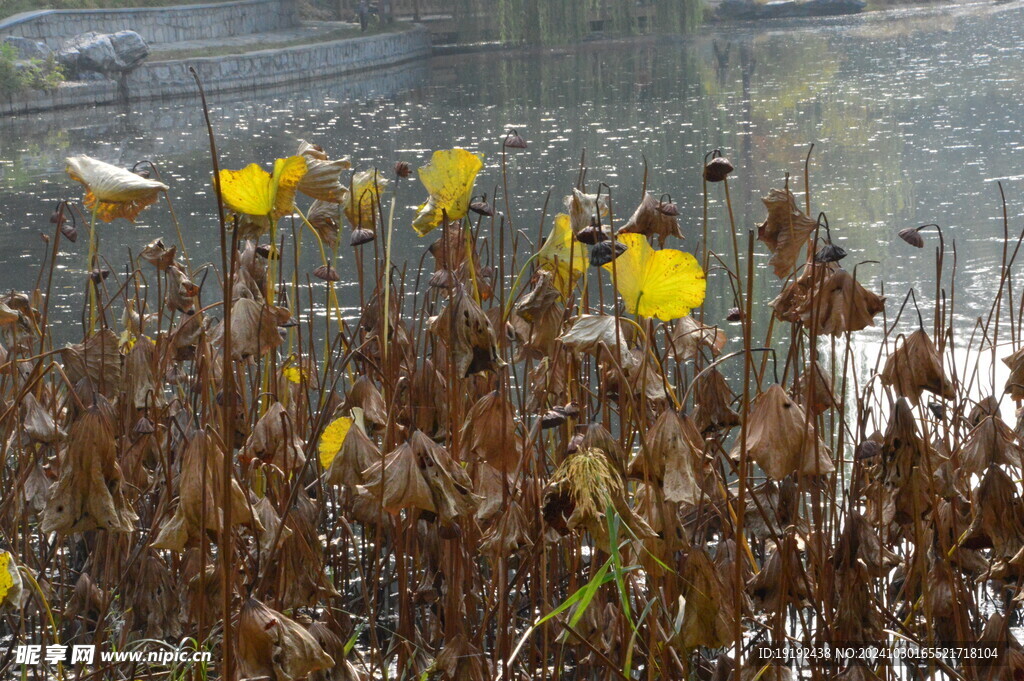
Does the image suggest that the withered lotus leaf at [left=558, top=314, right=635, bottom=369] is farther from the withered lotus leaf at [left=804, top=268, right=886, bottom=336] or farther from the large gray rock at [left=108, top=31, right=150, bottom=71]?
the large gray rock at [left=108, top=31, right=150, bottom=71]

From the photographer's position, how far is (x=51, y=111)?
973 centimetres

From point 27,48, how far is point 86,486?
1059cm

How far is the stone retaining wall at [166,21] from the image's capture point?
11.0m

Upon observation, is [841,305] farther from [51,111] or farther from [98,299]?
[51,111]

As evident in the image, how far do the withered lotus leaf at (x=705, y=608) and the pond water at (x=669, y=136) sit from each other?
2.05 feet

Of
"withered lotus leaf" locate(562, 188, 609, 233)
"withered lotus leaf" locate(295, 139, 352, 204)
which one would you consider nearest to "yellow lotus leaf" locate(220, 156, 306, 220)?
"withered lotus leaf" locate(295, 139, 352, 204)

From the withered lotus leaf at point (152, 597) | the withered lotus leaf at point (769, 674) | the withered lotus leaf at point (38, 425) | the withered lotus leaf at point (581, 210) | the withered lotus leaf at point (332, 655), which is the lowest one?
the withered lotus leaf at point (769, 674)

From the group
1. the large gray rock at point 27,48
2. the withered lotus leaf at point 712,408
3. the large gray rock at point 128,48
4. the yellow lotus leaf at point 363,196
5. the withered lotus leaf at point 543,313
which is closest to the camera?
the withered lotus leaf at point 543,313

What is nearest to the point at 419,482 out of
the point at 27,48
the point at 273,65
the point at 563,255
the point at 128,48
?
→ the point at 563,255

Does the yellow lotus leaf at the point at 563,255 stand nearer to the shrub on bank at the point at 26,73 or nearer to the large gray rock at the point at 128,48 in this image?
the shrub on bank at the point at 26,73

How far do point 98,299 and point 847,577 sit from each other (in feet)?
2.57

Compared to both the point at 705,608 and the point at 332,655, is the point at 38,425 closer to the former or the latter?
the point at 332,655

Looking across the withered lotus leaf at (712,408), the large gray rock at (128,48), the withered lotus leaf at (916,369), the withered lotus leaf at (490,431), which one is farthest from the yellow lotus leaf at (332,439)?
the large gray rock at (128,48)

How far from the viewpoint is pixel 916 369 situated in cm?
95
